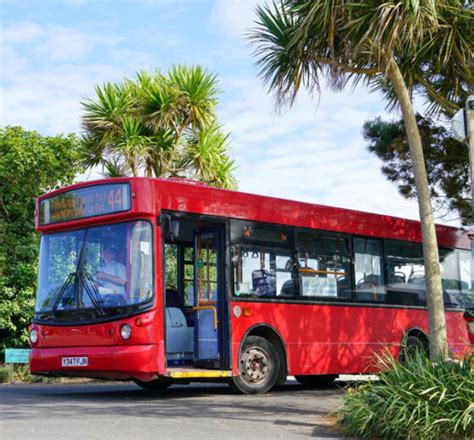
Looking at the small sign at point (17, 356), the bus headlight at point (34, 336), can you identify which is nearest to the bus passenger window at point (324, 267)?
the bus headlight at point (34, 336)

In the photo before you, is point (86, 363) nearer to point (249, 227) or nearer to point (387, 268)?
point (249, 227)

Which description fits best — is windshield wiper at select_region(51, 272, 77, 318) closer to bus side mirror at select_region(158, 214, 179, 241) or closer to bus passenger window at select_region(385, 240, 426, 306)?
bus side mirror at select_region(158, 214, 179, 241)

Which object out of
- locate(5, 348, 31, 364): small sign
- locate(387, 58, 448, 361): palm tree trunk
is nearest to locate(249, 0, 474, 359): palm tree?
locate(387, 58, 448, 361): palm tree trunk

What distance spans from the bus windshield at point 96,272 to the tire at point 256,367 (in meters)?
1.98

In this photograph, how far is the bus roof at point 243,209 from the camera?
11508 mm

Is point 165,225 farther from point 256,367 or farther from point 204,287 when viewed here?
point 256,367

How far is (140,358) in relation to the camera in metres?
11.0

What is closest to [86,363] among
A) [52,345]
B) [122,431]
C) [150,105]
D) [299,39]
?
[52,345]

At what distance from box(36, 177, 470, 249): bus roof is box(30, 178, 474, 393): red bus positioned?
20mm

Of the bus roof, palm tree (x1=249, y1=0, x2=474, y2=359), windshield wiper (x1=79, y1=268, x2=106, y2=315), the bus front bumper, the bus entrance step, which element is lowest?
the bus entrance step

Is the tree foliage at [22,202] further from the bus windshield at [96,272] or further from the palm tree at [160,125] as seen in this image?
the bus windshield at [96,272]

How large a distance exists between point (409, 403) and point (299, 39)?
540 centimetres

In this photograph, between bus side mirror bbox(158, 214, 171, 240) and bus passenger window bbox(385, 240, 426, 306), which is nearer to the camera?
bus side mirror bbox(158, 214, 171, 240)

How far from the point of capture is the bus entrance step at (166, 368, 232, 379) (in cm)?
1134
